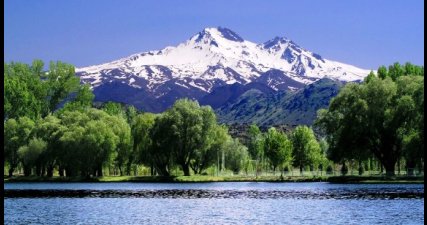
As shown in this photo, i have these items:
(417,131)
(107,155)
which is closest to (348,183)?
(417,131)

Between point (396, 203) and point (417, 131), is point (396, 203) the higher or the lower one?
the lower one

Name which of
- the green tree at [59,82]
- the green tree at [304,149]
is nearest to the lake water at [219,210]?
the green tree at [59,82]

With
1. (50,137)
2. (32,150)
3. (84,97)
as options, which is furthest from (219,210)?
(84,97)

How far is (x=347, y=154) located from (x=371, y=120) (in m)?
6.70

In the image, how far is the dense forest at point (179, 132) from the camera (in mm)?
102625

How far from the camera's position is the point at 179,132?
12131cm

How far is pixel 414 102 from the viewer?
98000 millimetres

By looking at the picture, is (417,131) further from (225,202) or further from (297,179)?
(225,202)

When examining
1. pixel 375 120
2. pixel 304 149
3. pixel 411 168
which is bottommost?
pixel 411 168

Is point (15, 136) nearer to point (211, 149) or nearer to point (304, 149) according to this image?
point (211, 149)

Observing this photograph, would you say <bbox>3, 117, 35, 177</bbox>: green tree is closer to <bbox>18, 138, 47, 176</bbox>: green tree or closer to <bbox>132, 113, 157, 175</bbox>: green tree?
<bbox>18, 138, 47, 176</bbox>: green tree

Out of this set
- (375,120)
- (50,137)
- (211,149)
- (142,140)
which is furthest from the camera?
(211,149)

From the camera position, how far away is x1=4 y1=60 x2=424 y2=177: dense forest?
4040 inches

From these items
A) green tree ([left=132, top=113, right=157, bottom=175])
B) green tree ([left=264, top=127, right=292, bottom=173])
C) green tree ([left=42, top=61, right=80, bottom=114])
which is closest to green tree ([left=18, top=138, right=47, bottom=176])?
green tree ([left=132, top=113, right=157, bottom=175])
